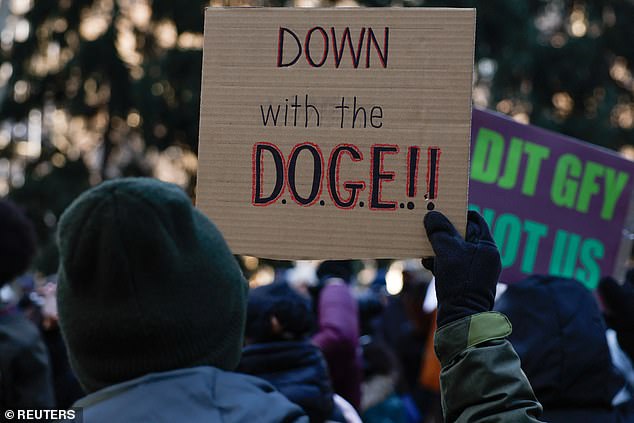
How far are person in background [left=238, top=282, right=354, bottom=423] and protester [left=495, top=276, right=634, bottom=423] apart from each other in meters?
0.77

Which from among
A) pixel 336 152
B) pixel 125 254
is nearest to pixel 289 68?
pixel 336 152

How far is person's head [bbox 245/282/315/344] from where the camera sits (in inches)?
132

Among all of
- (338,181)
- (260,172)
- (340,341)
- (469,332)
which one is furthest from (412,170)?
(340,341)

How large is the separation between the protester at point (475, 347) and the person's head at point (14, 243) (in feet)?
7.47

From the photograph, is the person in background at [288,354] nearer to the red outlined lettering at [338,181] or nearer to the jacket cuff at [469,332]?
the red outlined lettering at [338,181]

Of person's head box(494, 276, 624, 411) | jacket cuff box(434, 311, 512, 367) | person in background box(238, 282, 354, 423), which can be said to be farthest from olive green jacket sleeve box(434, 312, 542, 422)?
person in background box(238, 282, 354, 423)

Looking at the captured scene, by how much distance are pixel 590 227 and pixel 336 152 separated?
60.1 inches

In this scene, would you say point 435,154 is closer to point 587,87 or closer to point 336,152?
point 336,152

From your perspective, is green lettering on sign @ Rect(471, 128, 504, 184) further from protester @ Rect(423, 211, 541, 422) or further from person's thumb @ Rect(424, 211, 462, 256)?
protester @ Rect(423, 211, 541, 422)

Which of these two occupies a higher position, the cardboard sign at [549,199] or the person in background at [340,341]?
the cardboard sign at [549,199]

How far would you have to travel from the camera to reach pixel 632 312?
3.44 metres

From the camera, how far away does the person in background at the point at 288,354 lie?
10.3 feet

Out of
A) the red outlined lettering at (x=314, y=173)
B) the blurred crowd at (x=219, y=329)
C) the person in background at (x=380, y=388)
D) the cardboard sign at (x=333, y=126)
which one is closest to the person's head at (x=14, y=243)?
the blurred crowd at (x=219, y=329)

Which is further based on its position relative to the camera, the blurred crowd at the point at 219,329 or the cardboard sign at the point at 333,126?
the cardboard sign at the point at 333,126
